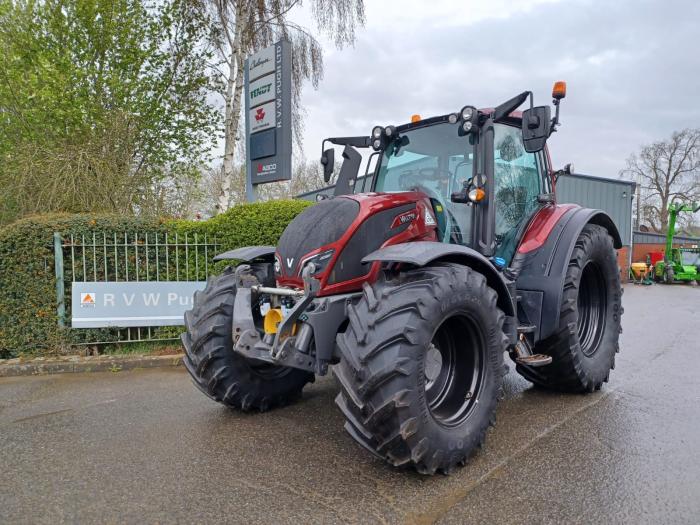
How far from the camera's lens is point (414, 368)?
8.64ft

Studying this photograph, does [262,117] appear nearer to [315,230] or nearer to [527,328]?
[315,230]

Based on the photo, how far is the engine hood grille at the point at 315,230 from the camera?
325 centimetres

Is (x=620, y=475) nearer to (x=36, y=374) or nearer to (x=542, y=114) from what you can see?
(x=542, y=114)

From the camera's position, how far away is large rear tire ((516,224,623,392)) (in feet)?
13.3

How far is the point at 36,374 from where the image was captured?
5.64 metres

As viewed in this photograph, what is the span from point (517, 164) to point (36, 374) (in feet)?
18.0

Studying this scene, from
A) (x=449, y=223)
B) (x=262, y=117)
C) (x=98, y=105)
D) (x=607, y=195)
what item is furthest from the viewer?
(x=607, y=195)

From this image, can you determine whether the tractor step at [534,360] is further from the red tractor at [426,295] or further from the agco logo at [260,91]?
the agco logo at [260,91]

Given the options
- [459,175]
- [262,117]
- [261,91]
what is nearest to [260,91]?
[261,91]

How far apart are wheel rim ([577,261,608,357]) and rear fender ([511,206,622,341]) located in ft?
2.39

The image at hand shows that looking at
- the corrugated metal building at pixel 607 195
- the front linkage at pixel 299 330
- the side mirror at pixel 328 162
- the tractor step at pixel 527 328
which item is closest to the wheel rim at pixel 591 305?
the tractor step at pixel 527 328

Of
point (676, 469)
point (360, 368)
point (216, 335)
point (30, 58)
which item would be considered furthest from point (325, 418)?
point (30, 58)

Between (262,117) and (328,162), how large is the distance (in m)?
4.13

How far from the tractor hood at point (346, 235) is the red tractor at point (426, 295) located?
1 centimetres
